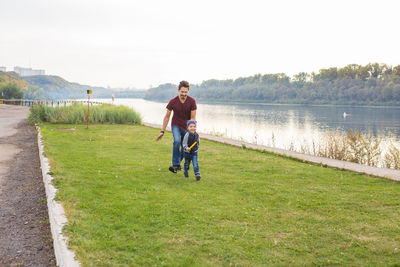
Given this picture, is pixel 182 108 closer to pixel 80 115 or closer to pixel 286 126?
pixel 80 115

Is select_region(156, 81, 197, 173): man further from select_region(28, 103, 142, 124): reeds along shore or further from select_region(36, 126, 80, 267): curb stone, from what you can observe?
select_region(28, 103, 142, 124): reeds along shore

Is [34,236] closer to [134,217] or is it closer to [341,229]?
[134,217]

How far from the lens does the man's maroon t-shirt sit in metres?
7.06

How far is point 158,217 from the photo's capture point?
4.51m

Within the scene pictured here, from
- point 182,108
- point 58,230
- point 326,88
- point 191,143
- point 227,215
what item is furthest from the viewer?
point 326,88

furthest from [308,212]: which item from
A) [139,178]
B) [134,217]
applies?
[139,178]

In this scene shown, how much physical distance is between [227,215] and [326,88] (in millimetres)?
106960

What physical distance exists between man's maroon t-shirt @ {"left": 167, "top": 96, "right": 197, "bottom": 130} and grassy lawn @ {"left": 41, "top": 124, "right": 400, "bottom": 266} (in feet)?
3.81

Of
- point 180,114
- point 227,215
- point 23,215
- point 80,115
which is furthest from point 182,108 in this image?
point 80,115

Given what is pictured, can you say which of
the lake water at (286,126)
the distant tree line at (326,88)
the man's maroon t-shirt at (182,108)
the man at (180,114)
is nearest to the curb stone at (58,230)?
the man at (180,114)

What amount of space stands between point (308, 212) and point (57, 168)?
17.1 ft

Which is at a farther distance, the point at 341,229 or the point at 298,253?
the point at 341,229

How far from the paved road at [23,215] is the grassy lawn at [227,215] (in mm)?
345

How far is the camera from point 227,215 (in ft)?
15.2
